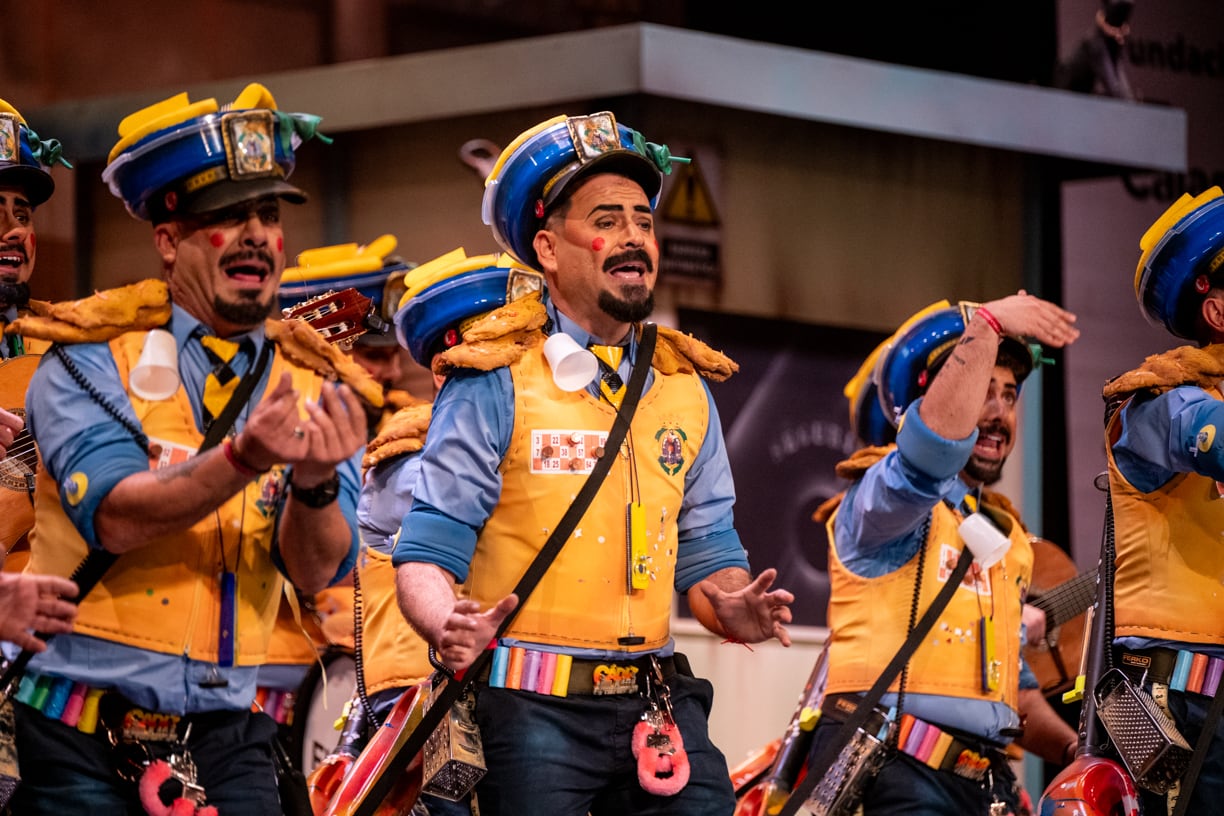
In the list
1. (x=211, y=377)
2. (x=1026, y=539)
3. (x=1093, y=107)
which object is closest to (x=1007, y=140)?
(x=1093, y=107)

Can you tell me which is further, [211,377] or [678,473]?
[678,473]

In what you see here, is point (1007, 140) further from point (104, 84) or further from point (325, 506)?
point (325, 506)

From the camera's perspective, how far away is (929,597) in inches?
244

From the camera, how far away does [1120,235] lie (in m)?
11.0

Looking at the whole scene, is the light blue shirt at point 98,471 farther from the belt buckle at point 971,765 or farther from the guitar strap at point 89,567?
the belt buckle at point 971,765

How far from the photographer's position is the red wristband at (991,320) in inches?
215

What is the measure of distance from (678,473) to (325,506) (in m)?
0.92

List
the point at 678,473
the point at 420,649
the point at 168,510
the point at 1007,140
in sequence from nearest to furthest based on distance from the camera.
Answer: the point at 168,510
the point at 678,473
the point at 420,649
the point at 1007,140

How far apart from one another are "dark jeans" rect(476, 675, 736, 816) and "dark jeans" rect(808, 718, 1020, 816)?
5.40ft

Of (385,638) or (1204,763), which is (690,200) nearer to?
(385,638)

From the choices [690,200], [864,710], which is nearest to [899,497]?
[864,710]

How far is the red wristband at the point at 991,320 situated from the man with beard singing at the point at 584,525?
1011 millimetres

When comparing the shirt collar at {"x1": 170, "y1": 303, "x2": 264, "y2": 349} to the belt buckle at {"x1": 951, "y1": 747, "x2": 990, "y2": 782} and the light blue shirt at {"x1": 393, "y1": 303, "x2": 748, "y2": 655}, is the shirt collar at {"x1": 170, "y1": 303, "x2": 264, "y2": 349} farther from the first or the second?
the belt buckle at {"x1": 951, "y1": 747, "x2": 990, "y2": 782}

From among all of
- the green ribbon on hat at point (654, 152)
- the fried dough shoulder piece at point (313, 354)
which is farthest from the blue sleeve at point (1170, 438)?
the fried dough shoulder piece at point (313, 354)
